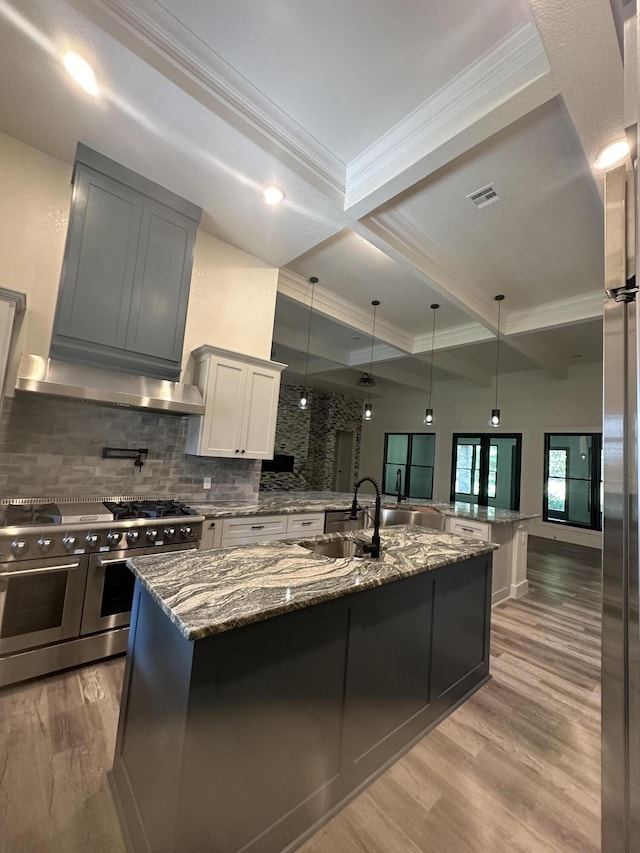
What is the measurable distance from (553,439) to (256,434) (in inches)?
264

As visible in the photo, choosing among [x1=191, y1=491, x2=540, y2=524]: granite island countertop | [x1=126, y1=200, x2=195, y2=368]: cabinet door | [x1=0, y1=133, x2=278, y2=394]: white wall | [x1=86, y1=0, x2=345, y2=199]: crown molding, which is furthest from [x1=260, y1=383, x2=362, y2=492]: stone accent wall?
[x1=86, y1=0, x2=345, y2=199]: crown molding

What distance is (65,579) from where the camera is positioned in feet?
7.46

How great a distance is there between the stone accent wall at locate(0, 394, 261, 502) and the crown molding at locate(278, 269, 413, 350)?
6.73 ft

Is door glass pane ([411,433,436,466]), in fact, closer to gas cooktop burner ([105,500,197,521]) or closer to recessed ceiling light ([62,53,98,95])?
gas cooktop burner ([105,500,197,521])

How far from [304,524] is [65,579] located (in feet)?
6.61

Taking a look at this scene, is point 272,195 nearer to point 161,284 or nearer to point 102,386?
point 161,284

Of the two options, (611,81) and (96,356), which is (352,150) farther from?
(96,356)

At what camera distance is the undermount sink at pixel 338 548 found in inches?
84.5

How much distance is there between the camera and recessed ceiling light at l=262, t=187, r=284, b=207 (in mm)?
2705

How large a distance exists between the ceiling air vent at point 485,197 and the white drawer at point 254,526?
308cm

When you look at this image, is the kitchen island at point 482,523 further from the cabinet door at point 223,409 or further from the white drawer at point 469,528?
the cabinet door at point 223,409

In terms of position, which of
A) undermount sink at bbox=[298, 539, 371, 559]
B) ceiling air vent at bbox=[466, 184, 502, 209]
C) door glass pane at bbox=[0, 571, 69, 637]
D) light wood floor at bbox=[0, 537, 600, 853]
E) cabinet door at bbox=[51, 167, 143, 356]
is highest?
ceiling air vent at bbox=[466, 184, 502, 209]

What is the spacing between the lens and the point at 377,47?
1.91 metres

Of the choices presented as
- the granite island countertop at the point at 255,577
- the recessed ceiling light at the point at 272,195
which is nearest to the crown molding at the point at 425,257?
the recessed ceiling light at the point at 272,195
